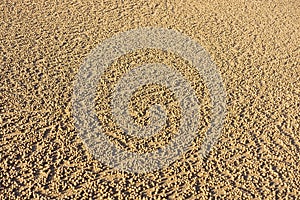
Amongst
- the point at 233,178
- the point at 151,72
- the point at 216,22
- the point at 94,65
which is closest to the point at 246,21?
the point at 216,22

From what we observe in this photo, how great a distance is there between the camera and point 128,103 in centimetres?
288

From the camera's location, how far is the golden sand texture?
244 centimetres

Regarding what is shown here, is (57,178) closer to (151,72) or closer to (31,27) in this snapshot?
(151,72)

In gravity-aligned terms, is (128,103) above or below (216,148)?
above

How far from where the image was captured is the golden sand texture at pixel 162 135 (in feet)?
8.02

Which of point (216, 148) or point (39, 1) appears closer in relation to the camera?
point (216, 148)

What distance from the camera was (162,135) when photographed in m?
2.71

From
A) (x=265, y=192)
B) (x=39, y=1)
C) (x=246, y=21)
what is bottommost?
(x=265, y=192)

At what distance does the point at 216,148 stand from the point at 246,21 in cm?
148

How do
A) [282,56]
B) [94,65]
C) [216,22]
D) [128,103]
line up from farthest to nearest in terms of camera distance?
1. [216,22]
2. [282,56]
3. [94,65]
4. [128,103]

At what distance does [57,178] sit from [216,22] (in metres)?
1.97

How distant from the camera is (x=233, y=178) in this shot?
252cm

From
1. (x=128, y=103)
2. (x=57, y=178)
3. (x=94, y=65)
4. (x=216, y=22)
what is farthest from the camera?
(x=216, y=22)

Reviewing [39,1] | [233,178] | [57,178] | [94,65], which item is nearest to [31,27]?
[39,1]
